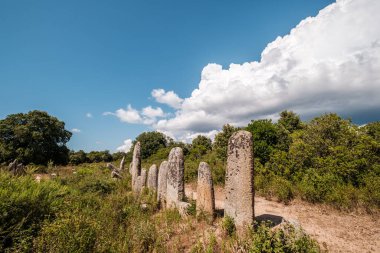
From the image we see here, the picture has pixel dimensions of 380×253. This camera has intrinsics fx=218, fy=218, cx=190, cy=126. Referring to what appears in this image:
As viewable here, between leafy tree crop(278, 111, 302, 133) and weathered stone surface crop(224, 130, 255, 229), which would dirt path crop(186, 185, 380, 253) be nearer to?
weathered stone surface crop(224, 130, 255, 229)

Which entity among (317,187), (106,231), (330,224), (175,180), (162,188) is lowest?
(330,224)

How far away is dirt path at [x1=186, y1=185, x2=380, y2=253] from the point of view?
5867 millimetres

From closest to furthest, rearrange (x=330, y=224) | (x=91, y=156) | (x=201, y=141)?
(x=330, y=224) < (x=91, y=156) < (x=201, y=141)

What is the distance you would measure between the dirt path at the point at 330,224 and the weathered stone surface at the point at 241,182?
1066mm

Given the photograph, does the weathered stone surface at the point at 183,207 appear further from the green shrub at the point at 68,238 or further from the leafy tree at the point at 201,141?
A: the leafy tree at the point at 201,141

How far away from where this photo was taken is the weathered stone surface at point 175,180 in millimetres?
8078

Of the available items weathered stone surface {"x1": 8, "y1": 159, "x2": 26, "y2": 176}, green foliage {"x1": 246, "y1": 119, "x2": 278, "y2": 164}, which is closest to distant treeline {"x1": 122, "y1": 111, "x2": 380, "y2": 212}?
green foliage {"x1": 246, "y1": 119, "x2": 278, "y2": 164}

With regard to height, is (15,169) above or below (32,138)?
below

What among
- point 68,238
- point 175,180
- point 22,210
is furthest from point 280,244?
point 22,210

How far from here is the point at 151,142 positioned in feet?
174

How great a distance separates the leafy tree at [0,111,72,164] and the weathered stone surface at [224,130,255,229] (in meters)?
31.1

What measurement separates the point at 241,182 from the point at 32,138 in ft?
107

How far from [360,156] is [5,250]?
1457 centimetres

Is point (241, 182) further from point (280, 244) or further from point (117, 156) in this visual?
point (117, 156)
